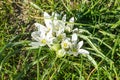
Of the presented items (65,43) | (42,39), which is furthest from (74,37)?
(42,39)

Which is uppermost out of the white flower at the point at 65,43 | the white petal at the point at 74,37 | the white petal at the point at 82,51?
the white petal at the point at 74,37

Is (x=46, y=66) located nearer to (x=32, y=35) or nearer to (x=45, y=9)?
(x=32, y=35)

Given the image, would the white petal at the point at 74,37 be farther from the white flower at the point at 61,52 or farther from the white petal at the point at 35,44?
the white petal at the point at 35,44

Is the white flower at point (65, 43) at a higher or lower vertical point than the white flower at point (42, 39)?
lower

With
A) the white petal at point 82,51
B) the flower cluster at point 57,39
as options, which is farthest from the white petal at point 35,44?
the white petal at point 82,51

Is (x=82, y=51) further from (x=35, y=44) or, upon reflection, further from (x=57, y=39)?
(x=35, y=44)

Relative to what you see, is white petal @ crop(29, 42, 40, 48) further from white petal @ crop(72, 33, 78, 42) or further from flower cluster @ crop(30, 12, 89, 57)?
white petal @ crop(72, 33, 78, 42)
